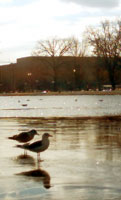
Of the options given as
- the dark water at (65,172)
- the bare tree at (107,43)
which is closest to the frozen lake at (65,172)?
the dark water at (65,172)

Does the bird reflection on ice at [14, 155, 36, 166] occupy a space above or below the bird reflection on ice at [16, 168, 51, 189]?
below

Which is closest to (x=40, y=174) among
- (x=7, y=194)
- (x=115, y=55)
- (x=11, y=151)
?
(x=7, y=194)

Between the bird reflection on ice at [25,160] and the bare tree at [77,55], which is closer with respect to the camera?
the bird reflection on ice at [25,160]

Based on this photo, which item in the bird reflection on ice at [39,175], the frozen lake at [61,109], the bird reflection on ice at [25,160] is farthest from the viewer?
the frozen lake at [61,109]

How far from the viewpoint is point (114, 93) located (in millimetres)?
104750

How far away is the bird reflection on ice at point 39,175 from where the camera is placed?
8062 millimetres


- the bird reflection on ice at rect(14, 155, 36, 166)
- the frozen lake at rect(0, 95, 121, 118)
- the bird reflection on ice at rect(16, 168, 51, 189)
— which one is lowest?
the frozen lake at rect(0, 95, 121, 118)

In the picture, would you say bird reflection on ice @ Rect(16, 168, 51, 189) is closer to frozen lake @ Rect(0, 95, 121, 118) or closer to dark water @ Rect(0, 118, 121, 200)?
dark water @ Rect(0, 118, 121, 200)

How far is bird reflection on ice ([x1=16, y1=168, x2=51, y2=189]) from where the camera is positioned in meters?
8.06

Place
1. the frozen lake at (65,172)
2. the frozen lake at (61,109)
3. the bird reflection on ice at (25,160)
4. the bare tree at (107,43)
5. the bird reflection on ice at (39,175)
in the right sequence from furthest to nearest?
the bare tree at (107,43), the frozen lake at (61,109), the bird reflection on ice at (25,160), the bird reflection on ice at (39,175), the frozen lake at (65,172)

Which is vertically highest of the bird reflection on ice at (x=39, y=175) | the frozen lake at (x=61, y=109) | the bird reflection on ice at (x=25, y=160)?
the bird reflection on ice at (x=39, y=175)

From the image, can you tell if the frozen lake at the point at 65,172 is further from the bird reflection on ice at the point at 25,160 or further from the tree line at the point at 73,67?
the tree line at the point at 73,67

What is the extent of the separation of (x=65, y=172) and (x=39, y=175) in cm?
52

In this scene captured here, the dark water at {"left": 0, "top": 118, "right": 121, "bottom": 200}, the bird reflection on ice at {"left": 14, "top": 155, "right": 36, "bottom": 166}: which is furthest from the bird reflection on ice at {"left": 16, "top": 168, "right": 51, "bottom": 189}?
the bird reflection on ice at {"left": 14, "top": 155, "right": 36, "bottom": 166}
